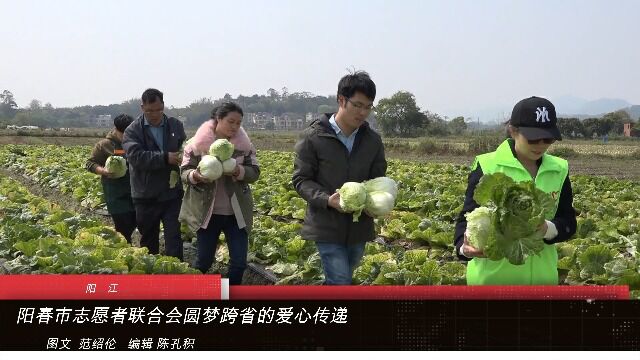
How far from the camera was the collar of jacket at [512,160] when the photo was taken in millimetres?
2920

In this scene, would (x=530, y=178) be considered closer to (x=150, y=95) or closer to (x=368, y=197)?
(x=368, y=197)

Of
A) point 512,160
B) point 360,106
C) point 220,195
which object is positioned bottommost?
point 220,195

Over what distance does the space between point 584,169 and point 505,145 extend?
84.1 feet

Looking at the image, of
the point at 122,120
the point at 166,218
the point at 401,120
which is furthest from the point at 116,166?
the point at 401,120

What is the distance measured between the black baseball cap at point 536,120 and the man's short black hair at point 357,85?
3.13 feet

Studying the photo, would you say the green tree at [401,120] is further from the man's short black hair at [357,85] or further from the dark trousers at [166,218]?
the man's short black hair at [357,85]

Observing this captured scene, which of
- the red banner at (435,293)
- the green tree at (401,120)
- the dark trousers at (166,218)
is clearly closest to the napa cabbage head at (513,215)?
the red banner at (435,293)

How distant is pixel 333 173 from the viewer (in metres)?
3.79

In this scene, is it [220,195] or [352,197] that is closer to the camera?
[352,197]

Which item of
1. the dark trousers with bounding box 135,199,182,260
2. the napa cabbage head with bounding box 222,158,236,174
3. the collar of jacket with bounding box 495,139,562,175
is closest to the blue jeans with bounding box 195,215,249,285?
the napa cabbage head with bounding box 222,158,236,174

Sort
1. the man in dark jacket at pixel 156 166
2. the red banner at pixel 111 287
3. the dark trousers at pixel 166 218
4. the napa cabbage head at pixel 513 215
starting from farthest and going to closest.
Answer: the dark trousers at pixel 166 218 < the man in dark jacket at pixel 156 166 < the red banner at pixel 111 287 < the napa cabbage head at pixel 513 215

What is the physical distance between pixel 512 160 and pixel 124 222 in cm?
477

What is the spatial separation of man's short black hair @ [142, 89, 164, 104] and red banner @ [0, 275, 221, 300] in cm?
256

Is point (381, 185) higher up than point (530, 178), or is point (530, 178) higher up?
point (530, 178)
